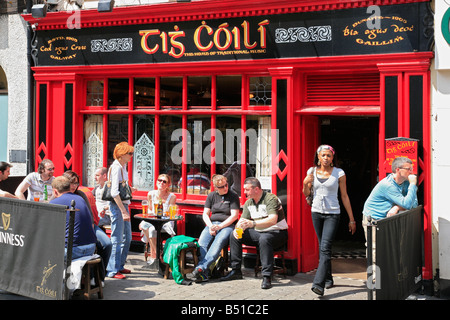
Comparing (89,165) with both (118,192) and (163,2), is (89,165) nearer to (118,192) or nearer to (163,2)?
(118,192)

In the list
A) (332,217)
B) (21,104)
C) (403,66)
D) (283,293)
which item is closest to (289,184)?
(332,217)

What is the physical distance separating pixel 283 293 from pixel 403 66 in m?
3.33

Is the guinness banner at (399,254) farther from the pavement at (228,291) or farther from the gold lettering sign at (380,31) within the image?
the gold lettering sign at (380,31)

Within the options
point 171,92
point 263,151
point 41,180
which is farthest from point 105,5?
point 263,151

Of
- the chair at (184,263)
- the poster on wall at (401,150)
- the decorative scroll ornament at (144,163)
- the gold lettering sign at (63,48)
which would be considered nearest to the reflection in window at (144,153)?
the decorative scroll ornament at (144,163)

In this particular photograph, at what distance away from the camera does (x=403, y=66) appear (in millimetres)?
7277

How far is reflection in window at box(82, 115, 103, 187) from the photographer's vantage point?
9.71 meters

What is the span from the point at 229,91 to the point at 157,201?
204 centimetres

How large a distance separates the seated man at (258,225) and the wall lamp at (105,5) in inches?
145

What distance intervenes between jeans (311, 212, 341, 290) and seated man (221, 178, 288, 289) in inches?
25.6

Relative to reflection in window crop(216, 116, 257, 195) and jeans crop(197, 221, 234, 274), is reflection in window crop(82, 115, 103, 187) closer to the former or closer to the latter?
reflection in window crop(216, 116, 257, 195)

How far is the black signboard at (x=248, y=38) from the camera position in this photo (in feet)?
24.1

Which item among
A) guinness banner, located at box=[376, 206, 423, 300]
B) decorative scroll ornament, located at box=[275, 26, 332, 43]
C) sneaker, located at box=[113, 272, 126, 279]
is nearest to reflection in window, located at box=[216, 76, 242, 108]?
decorative scroll ornament, located at box=[275, 26, 332, 43]

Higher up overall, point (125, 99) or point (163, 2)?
point (163, 2)
